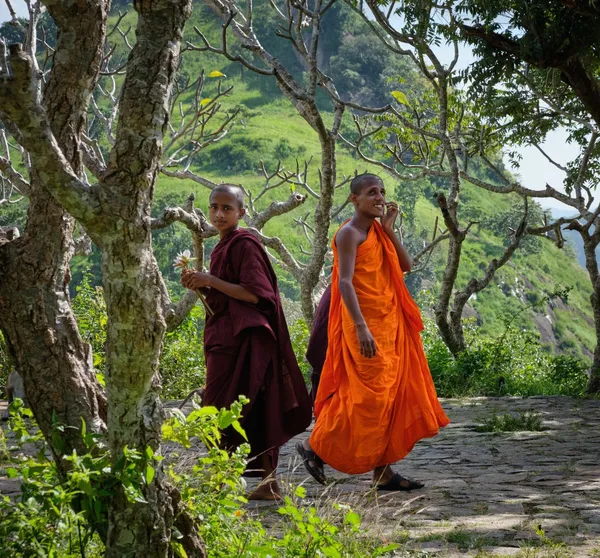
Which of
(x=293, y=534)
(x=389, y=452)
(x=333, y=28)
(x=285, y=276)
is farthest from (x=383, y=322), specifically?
(x=333, y=28)

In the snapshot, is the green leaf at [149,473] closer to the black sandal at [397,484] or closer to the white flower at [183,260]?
the white flower at [183,260]

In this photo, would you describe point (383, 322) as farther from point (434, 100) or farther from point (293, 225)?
point (293, 225)

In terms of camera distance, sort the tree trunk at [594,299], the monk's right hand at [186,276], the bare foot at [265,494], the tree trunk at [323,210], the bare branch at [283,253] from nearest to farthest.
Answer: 1. the monk's right hand at [186,276]
2. the bare foot at [265,494]
3. the tree trunk at [323,210]
4. the tree trunk at [594,299]
5. the bare branch at [283,253]

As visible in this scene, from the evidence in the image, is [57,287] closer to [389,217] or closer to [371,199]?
[371,199]

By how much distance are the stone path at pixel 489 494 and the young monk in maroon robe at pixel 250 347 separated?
34 cm

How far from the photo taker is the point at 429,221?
60.4 meters

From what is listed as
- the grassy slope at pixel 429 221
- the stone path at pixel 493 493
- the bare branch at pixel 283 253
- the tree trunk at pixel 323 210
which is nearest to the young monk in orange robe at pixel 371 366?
the stone path at pixel 493 493

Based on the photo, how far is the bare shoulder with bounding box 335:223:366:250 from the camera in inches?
225

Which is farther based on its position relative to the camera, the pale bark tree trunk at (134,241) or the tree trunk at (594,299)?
the tree trunk at (594,299)

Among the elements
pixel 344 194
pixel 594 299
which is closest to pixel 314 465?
pixel 594 299

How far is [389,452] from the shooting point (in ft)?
18.1

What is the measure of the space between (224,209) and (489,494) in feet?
7.65

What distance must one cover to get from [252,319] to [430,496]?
4.89 feet

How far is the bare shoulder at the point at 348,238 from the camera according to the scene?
5.71 meters
